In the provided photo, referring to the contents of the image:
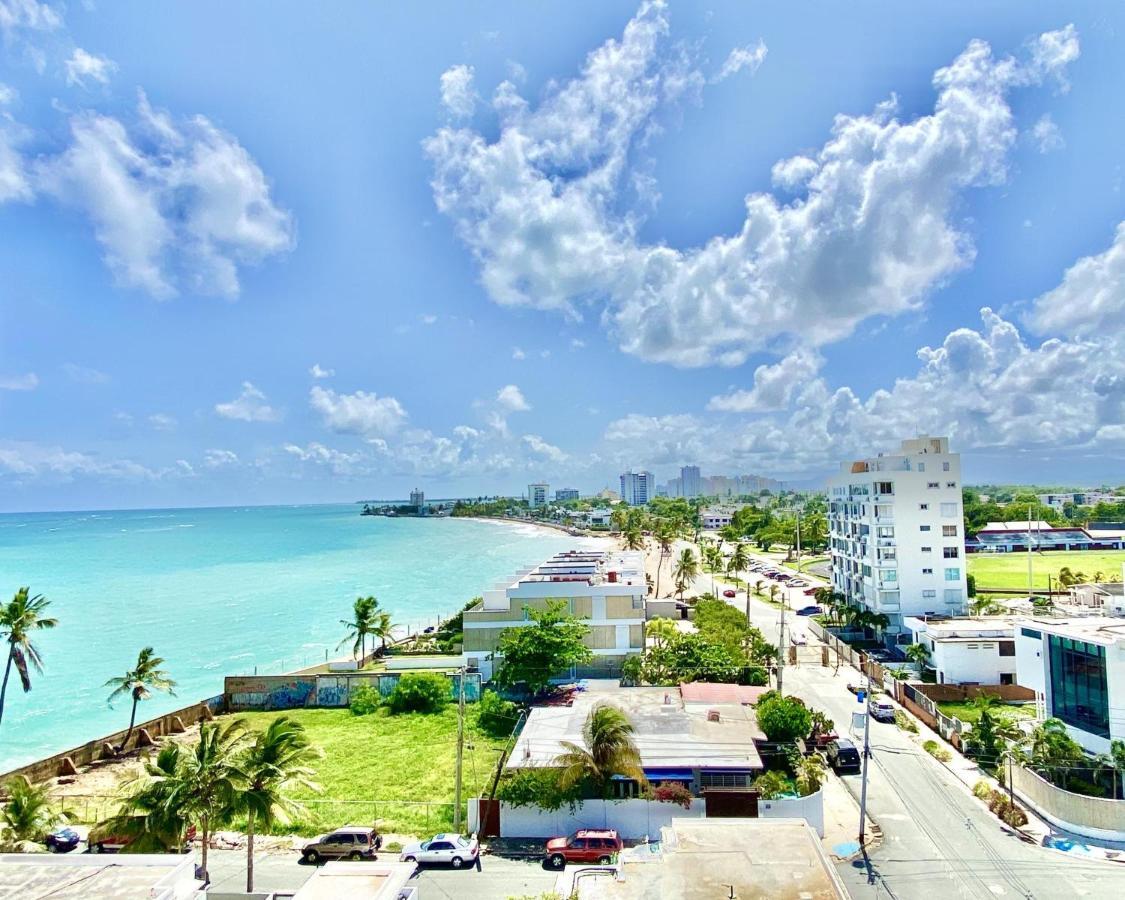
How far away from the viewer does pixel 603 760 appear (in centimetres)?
2236

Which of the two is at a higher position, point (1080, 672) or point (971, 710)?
point (1080, 672)

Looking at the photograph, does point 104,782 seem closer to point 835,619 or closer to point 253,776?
point 253,776

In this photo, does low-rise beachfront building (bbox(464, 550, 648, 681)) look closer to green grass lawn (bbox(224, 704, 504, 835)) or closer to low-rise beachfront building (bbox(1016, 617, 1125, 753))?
green grass lawn (bbox(224, 704, 504, 835))

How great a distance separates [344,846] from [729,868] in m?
13.3

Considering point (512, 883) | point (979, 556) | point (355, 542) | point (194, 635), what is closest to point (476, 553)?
point (355, 542)

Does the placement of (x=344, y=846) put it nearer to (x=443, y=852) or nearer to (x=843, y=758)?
(x=443, y=852)

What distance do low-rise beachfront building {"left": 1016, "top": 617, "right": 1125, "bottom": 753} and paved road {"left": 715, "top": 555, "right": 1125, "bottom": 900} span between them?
5.06 meters

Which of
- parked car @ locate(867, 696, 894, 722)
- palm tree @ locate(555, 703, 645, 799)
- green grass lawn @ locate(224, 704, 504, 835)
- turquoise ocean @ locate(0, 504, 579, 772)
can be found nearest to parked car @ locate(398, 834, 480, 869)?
green grass lawn @ locate(224, 704, 504, 835)

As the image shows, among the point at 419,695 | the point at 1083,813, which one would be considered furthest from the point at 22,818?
the point at 1083,813

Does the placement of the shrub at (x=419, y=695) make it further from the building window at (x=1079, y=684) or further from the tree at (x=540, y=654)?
the building window at (x=1079, y=684)

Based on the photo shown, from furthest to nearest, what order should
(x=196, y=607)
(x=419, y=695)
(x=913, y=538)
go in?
(x=196, y=607) < (x=913, y=538) < (x=419, y=695)

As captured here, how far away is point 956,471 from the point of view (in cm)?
5466

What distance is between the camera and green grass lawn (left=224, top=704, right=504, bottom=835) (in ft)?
78.2

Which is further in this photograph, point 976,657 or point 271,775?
point 976,657
